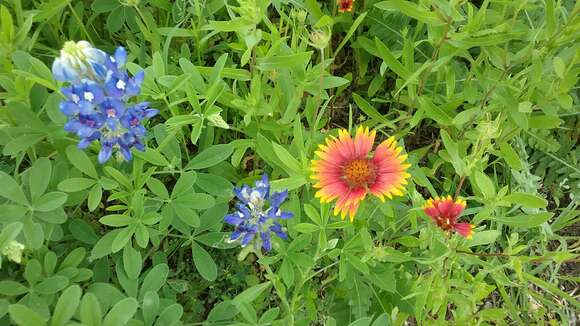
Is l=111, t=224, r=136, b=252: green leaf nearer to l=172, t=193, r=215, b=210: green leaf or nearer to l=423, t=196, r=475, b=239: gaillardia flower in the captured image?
l=172, t=193, r=215, b=210: green leaf

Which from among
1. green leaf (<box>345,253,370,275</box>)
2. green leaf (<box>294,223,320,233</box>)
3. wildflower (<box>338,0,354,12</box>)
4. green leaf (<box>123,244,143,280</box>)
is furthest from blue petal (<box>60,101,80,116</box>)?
wildflower (<box>338,0,354,12</box>)

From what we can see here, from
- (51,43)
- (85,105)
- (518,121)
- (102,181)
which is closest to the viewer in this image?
(85,105)

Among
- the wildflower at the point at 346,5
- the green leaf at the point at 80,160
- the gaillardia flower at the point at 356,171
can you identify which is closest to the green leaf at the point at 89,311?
the green leaf at the point at 80,160

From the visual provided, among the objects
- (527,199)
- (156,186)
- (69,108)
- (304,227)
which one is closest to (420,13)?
(527,199)

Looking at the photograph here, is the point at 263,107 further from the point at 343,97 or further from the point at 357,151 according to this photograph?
the point at 343,97

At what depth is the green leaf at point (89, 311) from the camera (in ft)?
4.84

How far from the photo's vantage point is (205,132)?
83.7 inches

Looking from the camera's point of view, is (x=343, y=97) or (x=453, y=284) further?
(x=343, y=97)

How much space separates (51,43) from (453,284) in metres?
1.76

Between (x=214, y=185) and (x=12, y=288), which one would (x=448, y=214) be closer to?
(x=214, y=185)

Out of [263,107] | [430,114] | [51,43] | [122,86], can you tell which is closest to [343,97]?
[430,114]

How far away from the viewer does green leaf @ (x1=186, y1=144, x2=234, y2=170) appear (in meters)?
1.86

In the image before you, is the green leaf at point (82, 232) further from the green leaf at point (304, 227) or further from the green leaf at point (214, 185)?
the green leaf at point (304, 227)

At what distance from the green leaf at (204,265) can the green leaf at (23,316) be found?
1.82 feet
